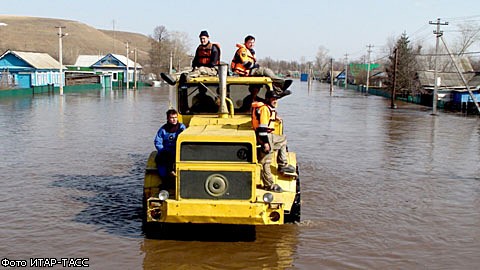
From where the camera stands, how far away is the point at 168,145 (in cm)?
889

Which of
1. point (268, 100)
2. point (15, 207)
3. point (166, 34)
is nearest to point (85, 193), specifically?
point (15, 207)

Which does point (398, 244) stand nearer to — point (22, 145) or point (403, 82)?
point (22, 145)

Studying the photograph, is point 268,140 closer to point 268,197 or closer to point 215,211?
point 268,197

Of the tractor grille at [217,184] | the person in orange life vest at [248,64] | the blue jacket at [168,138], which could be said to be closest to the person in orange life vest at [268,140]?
the person in orange life vest at [248,64]

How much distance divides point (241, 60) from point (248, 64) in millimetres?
154

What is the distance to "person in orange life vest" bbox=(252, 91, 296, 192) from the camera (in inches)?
331

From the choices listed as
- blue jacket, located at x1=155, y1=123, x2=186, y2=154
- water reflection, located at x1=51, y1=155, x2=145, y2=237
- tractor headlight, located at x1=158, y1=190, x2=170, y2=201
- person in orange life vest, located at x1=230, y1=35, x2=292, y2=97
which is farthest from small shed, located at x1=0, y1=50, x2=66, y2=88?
tractor headlight, located at x1=158, y1=190, x2=170, y2=201

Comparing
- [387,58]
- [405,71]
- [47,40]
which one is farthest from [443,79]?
[47,40]

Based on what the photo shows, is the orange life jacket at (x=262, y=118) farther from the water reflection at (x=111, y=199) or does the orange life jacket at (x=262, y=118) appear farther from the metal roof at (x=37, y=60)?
the metal roof at (x=37, y=60)

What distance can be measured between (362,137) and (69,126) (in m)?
12.6

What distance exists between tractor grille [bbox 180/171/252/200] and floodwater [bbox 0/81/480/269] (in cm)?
85

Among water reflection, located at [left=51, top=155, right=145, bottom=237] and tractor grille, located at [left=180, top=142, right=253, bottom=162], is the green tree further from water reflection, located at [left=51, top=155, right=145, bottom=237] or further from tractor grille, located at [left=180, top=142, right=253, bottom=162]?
tractor grille, located at [left=180, top=142, right=253, bottom=162]

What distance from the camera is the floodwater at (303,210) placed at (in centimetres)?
786

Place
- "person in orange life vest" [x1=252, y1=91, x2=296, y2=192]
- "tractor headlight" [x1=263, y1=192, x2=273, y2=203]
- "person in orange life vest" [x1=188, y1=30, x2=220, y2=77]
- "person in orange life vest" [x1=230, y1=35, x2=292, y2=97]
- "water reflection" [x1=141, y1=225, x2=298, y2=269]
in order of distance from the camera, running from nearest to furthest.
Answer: "water reflection" [x1=141, y1=225, x2=298, y2=269] → "tractor headlight" [x1=263, y1=192, x2=273, y2=203] → "person in orange life vest" [x1=252, y1=91, x2=296, y2=192] → "person in orange life vest" [x1=230, y1=35, x2=292, y2=97] → "person in orange life vest" [x1=188, y1=30, x2=220, y2=77]
